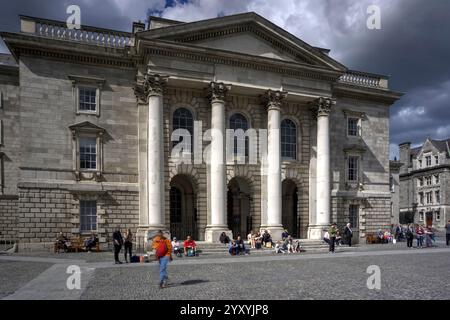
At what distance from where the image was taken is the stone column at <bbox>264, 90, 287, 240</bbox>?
26.1 m

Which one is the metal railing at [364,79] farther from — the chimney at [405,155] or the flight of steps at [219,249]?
the chimney at [405,155]

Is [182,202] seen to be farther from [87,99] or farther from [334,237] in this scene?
[334,237]

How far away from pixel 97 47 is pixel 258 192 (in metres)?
14.1

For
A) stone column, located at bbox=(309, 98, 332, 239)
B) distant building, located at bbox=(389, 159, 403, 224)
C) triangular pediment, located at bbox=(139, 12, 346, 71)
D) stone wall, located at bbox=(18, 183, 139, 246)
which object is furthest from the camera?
distant building, located at bbox=(389, 159, 403, 224)

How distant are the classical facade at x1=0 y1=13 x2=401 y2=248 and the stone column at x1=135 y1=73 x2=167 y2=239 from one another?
64mm

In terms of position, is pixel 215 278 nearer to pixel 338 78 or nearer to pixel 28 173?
pixel 28 173

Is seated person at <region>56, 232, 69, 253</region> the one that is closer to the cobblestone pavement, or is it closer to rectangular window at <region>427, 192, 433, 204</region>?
the cobblestone pavement

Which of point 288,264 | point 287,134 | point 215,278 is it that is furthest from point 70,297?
point 287,134

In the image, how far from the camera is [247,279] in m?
13.1

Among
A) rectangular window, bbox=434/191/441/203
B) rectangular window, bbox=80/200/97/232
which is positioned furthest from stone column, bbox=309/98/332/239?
rectangular window, bbox=434/191/441/203

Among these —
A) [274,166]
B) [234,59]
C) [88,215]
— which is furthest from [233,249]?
[234,59]

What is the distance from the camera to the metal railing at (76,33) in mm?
23281
